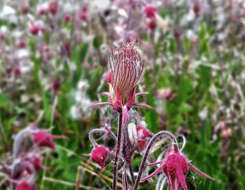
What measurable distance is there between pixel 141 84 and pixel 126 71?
979 millimetres

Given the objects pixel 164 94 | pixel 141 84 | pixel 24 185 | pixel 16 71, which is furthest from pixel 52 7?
pixel 24 185

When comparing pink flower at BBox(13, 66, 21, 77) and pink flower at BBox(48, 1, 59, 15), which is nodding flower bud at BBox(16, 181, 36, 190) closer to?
pink flower at BBox(48, 1, 59, 15)

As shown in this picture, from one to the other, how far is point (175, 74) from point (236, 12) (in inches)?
47.1

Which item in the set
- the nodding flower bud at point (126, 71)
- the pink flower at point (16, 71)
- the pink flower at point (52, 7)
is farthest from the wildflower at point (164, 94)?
the nodding flower bud at point (126, 71)

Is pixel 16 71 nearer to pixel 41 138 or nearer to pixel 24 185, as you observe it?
pixel 41 138

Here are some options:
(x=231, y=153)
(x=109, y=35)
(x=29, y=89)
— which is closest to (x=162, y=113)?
(x=231, y=153)

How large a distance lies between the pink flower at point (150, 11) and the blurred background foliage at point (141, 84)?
0.17 feet

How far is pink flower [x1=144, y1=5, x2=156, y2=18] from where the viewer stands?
2.54 metres

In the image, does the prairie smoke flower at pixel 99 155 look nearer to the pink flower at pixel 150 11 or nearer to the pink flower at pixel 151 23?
the pink flower at pixel 150 11

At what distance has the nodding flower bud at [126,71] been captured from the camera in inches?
35.8

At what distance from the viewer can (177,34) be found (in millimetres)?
3678

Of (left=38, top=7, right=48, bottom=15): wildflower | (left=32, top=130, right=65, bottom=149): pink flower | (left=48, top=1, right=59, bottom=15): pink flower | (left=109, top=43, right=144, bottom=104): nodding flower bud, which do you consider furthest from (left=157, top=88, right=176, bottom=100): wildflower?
(left=109, top=43, right=144, bottom=104): nodding flower bud

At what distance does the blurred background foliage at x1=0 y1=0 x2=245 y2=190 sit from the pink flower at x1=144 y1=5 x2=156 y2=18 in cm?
5

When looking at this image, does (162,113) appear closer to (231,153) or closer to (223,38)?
(231,153)
